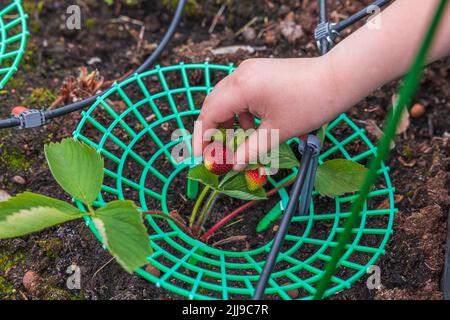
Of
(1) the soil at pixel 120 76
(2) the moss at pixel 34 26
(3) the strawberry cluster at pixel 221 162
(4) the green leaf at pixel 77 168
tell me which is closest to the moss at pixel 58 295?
(1) the soil at pixel 120 76

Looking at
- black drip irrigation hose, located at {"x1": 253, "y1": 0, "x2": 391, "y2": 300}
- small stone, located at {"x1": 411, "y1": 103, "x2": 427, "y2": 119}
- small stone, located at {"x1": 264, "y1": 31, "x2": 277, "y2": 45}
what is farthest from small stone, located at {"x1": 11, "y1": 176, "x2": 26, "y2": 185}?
small stone, located at {"x1": 411, "y1": 103, "x2": 427, "y2": 119}

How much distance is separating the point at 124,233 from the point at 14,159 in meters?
0.56

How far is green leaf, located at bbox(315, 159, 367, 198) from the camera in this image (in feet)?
3.88

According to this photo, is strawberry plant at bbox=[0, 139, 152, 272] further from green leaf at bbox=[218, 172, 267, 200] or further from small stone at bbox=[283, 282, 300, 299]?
small stone at bbox=[283, 282, 300, 299]

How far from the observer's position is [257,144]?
1.07 m

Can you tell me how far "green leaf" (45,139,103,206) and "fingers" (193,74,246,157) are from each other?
0.22 meters

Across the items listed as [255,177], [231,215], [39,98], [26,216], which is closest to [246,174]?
[255,177]

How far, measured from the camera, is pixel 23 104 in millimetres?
1494

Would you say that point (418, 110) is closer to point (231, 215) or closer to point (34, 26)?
point (231, 215)

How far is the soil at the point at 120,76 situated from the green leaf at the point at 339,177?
0.18 m

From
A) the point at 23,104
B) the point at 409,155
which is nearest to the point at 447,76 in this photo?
the point at 409,155

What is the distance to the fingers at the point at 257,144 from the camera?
3.53 feet

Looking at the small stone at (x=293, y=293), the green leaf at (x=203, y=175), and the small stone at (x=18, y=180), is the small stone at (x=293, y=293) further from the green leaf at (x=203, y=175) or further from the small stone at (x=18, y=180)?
the small stone at (x=18, y=180)
